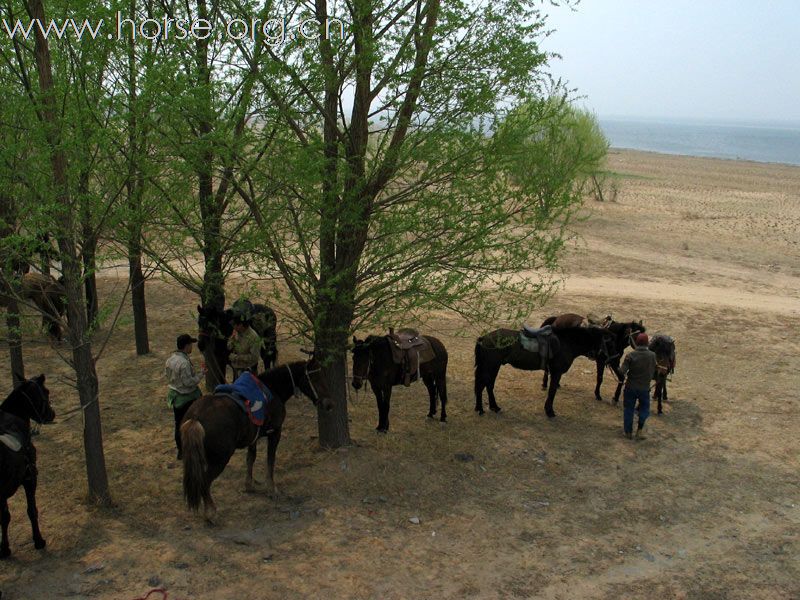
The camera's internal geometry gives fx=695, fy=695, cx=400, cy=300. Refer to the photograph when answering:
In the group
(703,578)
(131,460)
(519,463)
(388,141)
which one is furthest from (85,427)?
(703,578)

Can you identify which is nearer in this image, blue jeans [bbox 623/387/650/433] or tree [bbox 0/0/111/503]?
tree [bbox 0/0/111/503]

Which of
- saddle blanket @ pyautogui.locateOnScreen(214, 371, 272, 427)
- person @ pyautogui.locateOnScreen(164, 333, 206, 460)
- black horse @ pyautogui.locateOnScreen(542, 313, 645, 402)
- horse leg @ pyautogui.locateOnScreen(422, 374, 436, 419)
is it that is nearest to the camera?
saddle blanket @ pyautogui.locateOnScreen(214, 371, 272, 427)

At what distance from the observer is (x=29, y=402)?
784cm

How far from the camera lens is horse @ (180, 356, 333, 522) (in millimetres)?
7582

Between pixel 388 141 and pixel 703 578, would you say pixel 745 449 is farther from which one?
pixel 388 141

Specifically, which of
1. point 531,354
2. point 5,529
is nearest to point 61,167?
point 5,529

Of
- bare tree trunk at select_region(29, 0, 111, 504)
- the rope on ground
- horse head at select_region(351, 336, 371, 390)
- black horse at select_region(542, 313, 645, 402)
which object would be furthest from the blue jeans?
bare tree trunk at select_region(29, 0, 111, 504)

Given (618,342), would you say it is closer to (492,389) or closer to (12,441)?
(492,389)

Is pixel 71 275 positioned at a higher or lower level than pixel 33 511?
higher

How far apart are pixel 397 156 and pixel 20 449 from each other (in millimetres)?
5292

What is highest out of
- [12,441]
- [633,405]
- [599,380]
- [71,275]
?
[71,275]

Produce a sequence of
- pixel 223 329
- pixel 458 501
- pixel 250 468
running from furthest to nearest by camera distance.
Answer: pixel 223 329
pixel 458 501
pixel 250 468

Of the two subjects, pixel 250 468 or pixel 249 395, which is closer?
pixel 249 395

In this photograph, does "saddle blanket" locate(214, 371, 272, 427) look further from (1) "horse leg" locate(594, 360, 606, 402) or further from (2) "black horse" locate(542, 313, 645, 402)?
(1) "horse leg" locate(594, 360, 606, 402)
